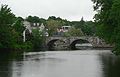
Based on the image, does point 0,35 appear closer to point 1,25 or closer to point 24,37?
point 1,25

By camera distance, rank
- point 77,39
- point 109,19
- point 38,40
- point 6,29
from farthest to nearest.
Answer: point 77,39 < point 38,40 < point 6,29 < point 109,19

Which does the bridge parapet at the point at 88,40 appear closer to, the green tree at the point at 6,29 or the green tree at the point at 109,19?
the green tree at the point at 6,29

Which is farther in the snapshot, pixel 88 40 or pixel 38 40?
pixel 88 40

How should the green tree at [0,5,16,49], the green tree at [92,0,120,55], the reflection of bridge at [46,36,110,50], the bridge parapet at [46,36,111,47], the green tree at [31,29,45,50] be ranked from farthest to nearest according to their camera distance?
the reflection of bridge at [46,36,110,50]
the bridge parapet at [46,36,111,47]
the green tree at [31,29,45,50]
the green tree at [0,5,16,49]
the green tree at [92,0,120,55]

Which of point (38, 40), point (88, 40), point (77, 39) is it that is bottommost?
point (88, 40)

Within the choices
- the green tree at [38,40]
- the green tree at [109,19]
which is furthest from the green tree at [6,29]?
the green tree at [109,19]

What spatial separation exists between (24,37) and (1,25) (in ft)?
90.4

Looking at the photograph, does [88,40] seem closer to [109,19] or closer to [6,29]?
[6,29]

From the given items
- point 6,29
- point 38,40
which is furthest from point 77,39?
point 6,29

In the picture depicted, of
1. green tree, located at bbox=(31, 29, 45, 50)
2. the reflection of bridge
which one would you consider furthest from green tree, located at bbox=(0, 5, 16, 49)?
the reflection of bridge

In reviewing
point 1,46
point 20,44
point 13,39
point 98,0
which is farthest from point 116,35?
point 20,44

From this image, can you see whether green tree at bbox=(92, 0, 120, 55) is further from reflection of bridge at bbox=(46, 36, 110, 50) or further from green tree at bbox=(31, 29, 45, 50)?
reflection of bridge at bbox=(46, 36, 110, 50)

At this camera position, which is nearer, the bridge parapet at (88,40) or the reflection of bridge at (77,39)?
the bridge parapet at (88,40)

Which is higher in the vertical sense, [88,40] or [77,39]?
[77,39]
